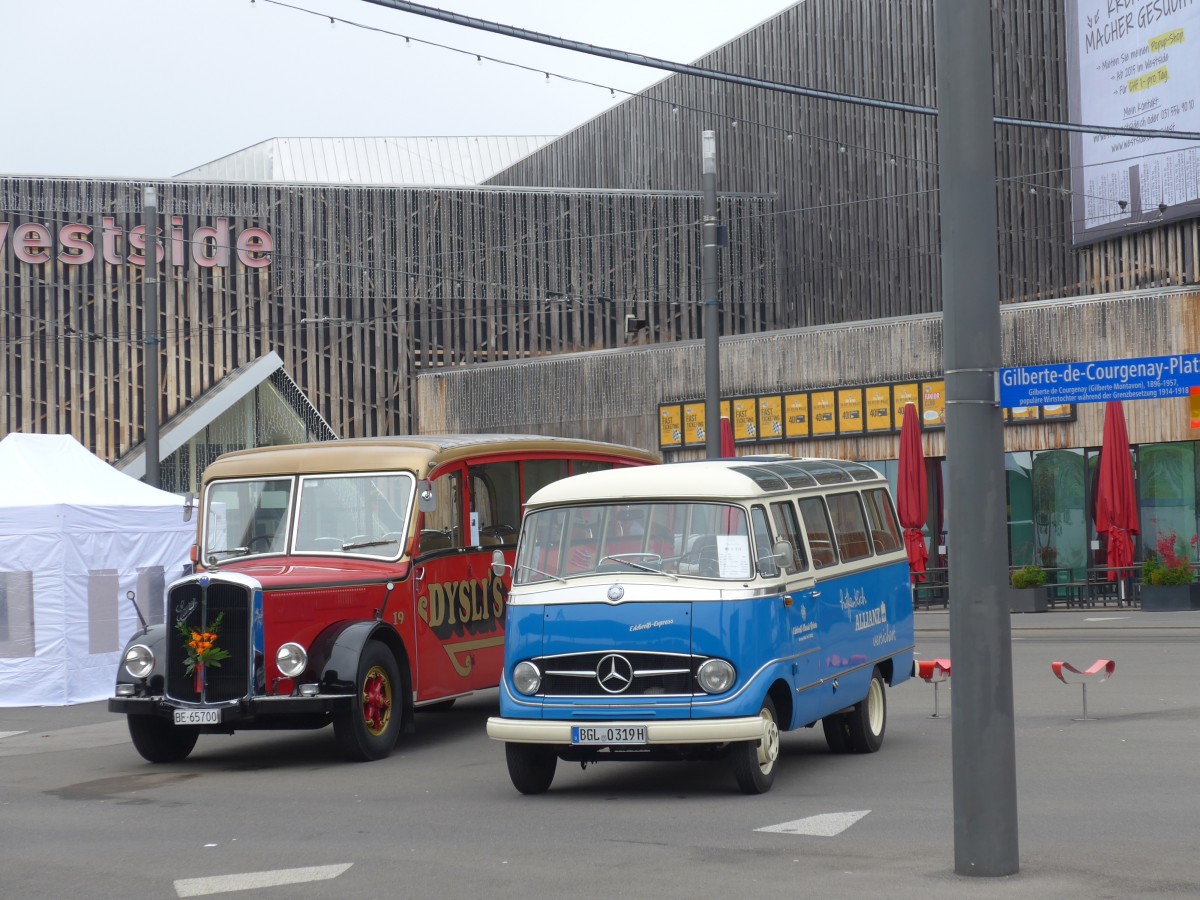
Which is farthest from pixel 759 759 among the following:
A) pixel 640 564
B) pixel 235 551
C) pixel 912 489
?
pixel 912 489

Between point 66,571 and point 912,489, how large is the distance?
16.5 metres

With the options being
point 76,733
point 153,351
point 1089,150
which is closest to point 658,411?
point 1089,150

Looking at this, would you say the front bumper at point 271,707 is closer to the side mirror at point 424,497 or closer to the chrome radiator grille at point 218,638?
the chrome radiator grille at point 218,638

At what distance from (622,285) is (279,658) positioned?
3452cm

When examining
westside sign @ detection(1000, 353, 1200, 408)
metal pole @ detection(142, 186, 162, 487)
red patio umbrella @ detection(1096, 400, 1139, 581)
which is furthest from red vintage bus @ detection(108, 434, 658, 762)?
red patio umbrella @ detection(1096, 400, 1139, 581)

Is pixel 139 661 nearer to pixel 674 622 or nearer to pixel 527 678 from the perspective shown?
pixel 527 678

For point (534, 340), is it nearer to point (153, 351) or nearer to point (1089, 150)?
point (1089, 150)

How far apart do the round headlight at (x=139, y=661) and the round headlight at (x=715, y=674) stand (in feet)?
16.9

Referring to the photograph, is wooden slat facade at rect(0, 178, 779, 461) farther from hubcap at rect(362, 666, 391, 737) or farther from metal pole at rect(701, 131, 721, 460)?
hubcap at rect(362, 666, 391, 737)

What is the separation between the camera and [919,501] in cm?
3042

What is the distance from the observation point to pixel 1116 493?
94.2 feet

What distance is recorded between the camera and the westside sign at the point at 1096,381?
25.7 ft

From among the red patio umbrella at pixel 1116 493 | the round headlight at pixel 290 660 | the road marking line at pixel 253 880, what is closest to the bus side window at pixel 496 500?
the round headlight at pixel 290 660

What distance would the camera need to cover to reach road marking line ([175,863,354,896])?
27.9 feet
